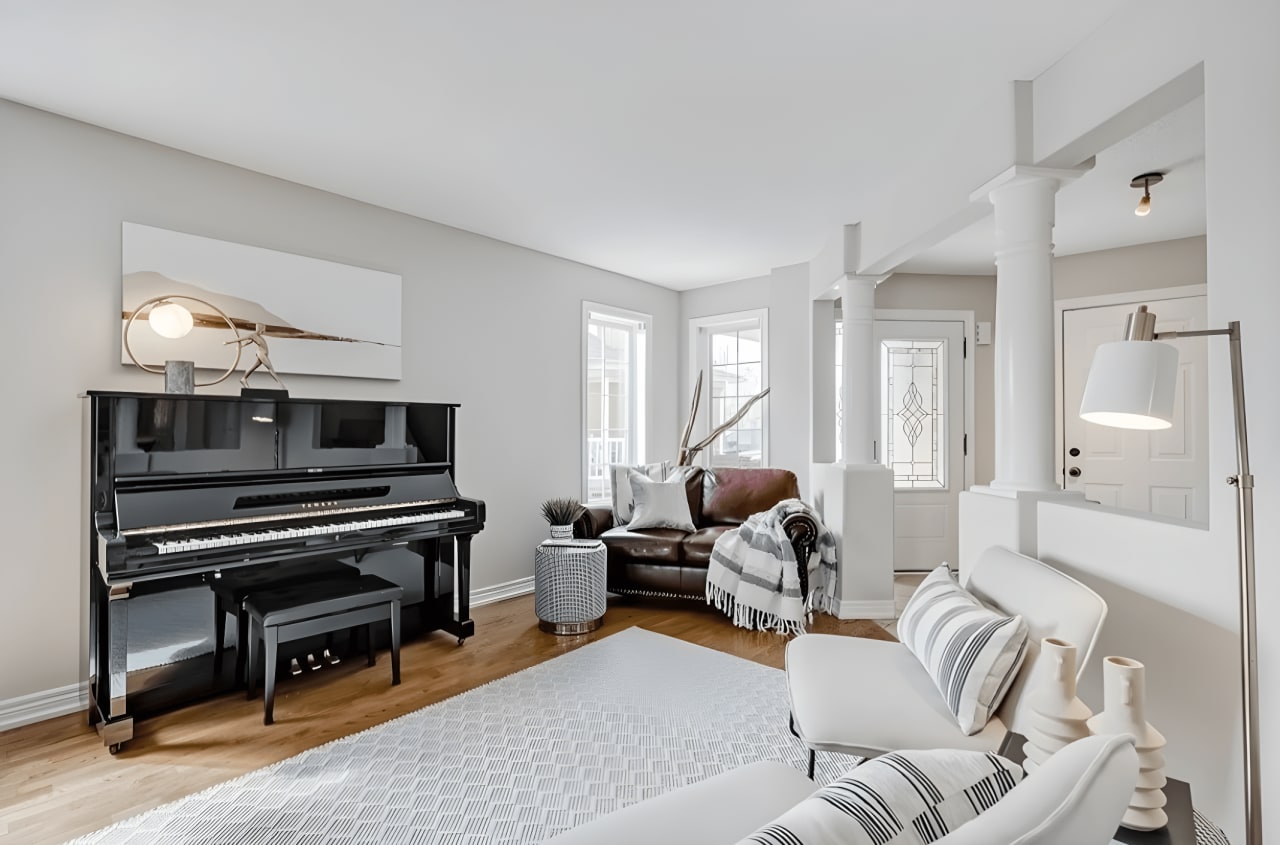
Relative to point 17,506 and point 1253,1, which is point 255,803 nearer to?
point 17,506

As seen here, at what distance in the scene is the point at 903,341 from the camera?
16.5 feet

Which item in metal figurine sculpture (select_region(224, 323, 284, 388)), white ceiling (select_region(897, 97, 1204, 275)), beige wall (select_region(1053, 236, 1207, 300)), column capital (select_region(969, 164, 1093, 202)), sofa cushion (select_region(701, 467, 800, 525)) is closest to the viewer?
column capital (select_region(969, 164, 1093, 202))

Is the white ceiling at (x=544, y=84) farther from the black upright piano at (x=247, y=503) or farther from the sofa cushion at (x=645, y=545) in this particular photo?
the sofa cushion at (x=645, y=545)

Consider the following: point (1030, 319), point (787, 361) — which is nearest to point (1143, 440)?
point (787, 361)

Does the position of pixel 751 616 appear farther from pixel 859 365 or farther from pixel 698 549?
pixel 859 365

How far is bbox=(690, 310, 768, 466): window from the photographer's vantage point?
5.44m

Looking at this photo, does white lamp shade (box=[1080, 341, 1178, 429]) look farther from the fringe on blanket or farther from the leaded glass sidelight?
the leaded glass sidelight

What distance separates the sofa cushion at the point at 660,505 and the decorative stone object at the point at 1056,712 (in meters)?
3.14

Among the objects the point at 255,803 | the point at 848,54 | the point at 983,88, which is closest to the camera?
the point at 255,803

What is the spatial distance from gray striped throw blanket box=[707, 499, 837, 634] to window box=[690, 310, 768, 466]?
1.41 meters

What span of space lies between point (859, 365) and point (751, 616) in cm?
172

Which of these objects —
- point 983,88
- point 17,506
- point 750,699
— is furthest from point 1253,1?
point 17,506

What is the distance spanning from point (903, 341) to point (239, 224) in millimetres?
4490

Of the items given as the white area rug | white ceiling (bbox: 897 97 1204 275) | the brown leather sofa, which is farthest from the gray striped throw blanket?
white ceiling (bbox: 897 97 1204 275)
